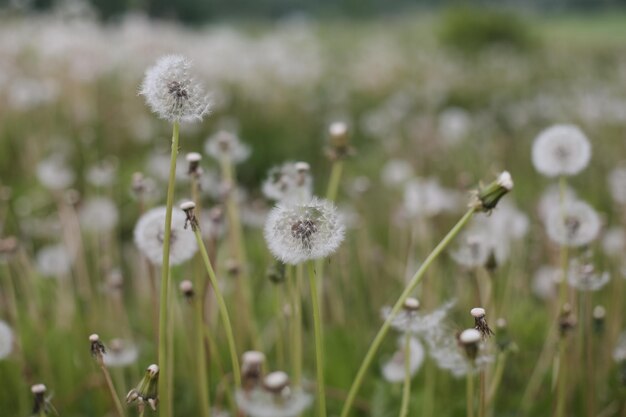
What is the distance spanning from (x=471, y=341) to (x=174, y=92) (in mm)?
474

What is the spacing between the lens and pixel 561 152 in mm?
1368

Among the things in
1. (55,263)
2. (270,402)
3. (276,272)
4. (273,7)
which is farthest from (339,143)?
(273,7)

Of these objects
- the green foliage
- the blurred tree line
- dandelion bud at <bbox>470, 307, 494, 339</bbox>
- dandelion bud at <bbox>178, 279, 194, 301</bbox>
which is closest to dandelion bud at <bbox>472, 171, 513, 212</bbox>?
dandelion bud at <bbox>470, 307, 494, 339</bbox>

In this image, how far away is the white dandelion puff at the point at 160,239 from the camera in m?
1.14

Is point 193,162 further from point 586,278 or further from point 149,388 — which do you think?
point 586,278

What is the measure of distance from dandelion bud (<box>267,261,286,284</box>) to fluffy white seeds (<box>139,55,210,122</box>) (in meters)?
0.33

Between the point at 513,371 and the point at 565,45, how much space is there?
10.8m

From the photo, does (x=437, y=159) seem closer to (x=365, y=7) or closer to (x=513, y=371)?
(x=513, y=371)

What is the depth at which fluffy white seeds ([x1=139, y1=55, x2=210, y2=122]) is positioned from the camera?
86 centimetres

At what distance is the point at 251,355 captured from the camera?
698mm

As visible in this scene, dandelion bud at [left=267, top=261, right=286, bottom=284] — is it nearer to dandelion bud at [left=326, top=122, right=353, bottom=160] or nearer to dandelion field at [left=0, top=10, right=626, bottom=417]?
dandelion field at [left=0, top=10, right=626, bottom=417]

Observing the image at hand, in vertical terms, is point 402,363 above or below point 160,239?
below

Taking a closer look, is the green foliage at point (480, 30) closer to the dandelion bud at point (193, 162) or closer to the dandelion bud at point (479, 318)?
the dandelion bud at point (193, 162)

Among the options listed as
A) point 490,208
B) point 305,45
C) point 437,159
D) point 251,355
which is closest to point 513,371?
point 490,208
